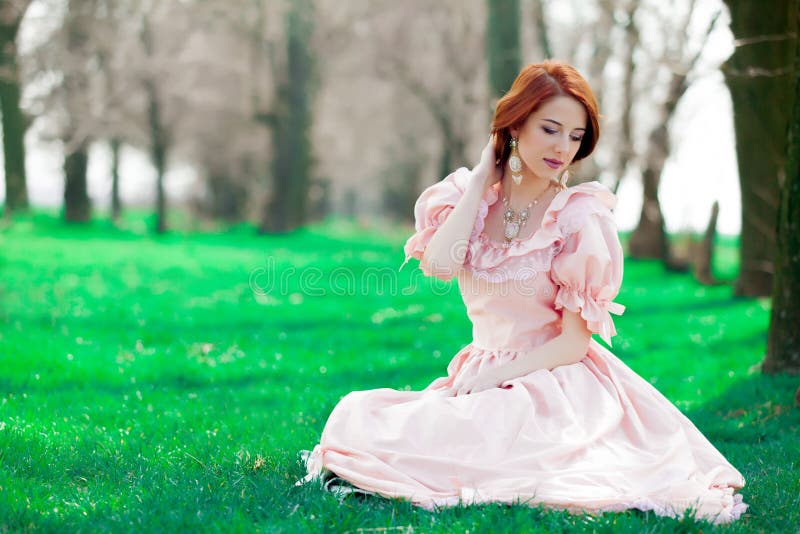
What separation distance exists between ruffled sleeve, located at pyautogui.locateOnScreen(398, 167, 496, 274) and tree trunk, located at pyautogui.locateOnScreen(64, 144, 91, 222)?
22190 mm

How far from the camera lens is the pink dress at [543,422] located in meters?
3.35

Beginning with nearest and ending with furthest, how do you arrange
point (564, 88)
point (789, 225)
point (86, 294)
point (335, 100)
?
point (564, 88)
point (789, 225)
point (86, 294)
point (335, 100)

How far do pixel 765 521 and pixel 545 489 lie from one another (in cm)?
104

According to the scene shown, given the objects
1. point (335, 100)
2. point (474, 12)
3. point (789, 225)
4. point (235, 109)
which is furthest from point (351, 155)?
point (789, 225)

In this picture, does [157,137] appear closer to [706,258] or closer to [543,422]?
[706,258]

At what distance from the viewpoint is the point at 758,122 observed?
32.6 ft

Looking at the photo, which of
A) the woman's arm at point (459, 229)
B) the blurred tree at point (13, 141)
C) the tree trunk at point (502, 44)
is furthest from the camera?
the blurred tree at point (13, 141)

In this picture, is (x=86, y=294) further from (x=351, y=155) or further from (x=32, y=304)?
(x=351, y=155)

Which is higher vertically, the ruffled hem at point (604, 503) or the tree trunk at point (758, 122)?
the tree trunk at point (758, 122)

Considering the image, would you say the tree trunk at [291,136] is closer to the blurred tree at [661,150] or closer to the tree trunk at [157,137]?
the tree trunk at [157,137]

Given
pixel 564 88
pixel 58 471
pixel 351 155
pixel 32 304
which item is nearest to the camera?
pixel 564 88

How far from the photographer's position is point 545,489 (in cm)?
329

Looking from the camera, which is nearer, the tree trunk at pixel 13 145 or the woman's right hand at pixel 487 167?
the woman's right hand at pixel 487 167

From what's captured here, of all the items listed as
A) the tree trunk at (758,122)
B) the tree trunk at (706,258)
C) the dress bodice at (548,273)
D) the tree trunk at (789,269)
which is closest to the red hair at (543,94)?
the dress bodice at (548,273)
